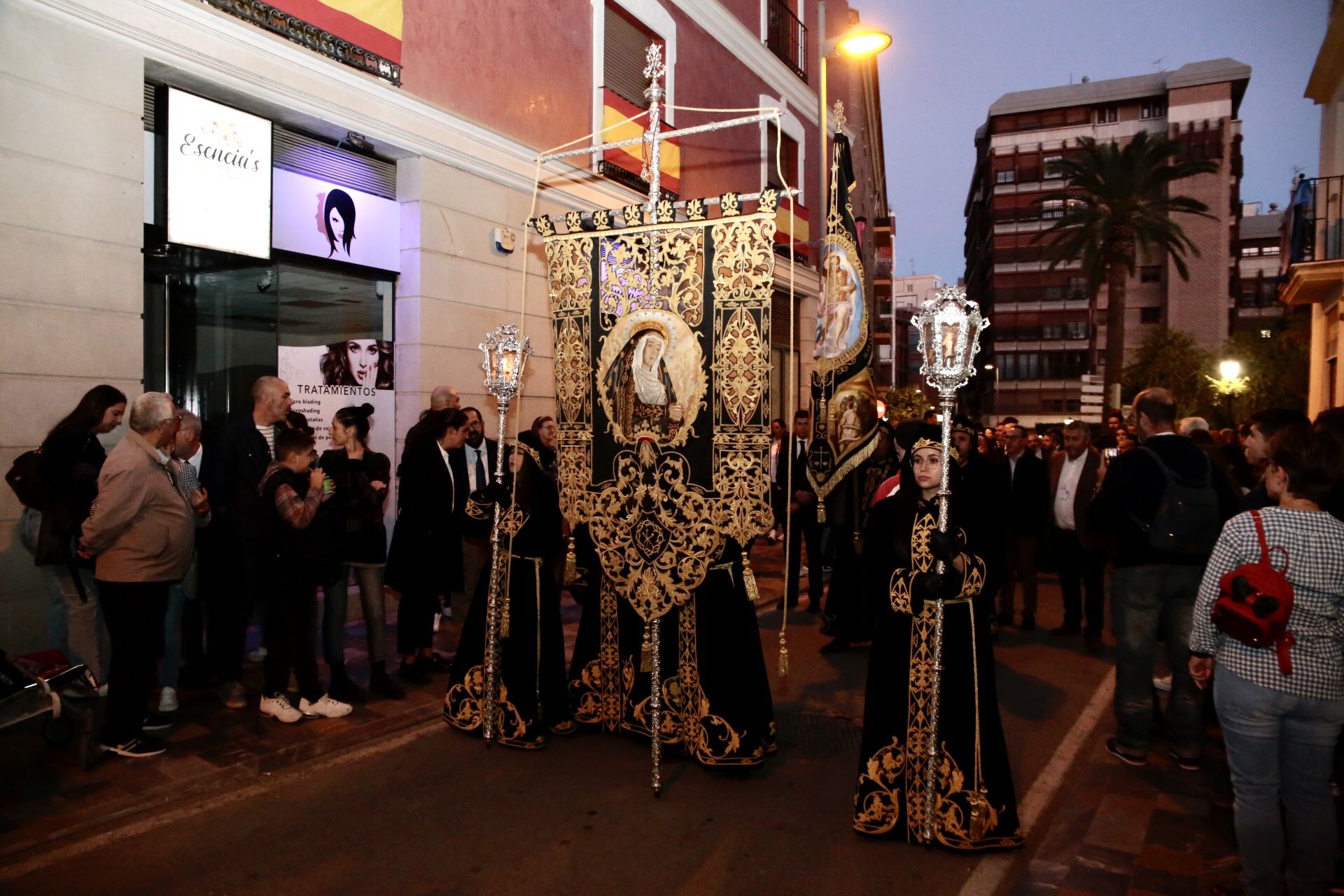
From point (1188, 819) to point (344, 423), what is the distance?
17.3ft

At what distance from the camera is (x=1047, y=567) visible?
12.0 metres

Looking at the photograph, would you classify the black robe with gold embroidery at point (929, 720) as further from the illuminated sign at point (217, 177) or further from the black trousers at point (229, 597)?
the illuminated sign at point (217, 177)

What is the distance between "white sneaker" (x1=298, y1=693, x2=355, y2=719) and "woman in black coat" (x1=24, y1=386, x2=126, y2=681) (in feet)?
4.12

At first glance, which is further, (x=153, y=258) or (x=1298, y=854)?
(x=153, y=258)

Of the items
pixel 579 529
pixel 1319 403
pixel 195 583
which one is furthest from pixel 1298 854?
pixel 1319 403

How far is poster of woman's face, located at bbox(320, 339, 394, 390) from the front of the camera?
8.51 meters

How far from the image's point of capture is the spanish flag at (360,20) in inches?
305

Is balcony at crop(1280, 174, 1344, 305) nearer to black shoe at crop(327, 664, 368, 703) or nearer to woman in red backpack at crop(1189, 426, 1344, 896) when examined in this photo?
woman in red backpack at crop(1189, 426, 1344, 896)

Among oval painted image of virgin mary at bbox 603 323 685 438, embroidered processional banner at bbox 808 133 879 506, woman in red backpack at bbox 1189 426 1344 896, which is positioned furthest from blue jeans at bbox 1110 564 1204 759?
oval painted image of virgin mary at bbox 603 323 685 438

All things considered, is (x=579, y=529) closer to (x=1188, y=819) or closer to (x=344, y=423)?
(x=344, y=423)

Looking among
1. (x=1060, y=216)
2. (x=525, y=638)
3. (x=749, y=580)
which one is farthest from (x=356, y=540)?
(x=1060, y=216)

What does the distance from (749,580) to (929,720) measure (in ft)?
3.60

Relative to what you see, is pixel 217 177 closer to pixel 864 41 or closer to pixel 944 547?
pixel 944 547

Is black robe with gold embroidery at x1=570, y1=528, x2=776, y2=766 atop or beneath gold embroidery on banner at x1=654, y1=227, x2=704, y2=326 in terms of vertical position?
beneath
